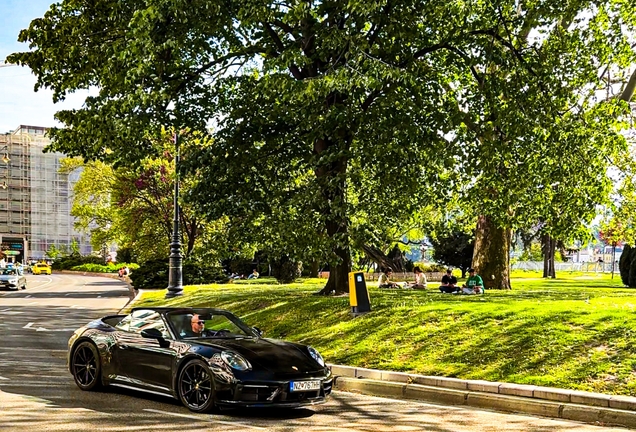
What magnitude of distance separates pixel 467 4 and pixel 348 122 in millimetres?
3942

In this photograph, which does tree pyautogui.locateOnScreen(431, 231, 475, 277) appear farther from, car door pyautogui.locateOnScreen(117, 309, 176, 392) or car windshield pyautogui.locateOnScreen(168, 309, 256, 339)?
car door pyautogui.locateOnScreen(117, 309, 176, 392)

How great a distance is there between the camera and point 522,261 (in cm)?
8006

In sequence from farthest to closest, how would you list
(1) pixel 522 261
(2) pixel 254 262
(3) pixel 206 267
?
1. (1) pixel 522 261
2. (2) pixel 254 262
3. (3) pixel 206 267

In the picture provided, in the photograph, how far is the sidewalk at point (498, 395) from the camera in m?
8.97

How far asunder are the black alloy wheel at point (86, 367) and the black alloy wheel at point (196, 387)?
5.55 ft

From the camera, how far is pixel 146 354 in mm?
9430

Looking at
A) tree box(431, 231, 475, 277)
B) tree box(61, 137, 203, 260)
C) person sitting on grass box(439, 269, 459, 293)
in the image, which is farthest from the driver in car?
tree box(431, 231, 475, 277)

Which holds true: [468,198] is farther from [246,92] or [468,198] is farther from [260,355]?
[260,355]

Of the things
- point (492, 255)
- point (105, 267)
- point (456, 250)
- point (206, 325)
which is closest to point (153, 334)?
point (206, 325)

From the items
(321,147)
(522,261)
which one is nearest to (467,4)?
(321,147)

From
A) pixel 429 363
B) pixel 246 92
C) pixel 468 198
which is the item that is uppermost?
pixel 246 92

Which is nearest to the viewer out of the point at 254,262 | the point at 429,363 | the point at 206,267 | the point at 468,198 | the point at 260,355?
the point at 260,355

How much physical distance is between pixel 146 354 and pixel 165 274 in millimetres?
32253

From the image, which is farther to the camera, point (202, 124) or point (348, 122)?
point (202, 124)
